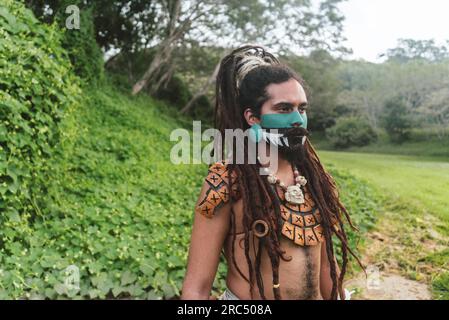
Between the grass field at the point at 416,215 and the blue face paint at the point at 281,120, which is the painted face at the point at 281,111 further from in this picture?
the grass field at the point at 416,215

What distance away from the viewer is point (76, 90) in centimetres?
354

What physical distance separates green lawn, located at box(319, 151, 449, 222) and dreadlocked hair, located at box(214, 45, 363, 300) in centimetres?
172

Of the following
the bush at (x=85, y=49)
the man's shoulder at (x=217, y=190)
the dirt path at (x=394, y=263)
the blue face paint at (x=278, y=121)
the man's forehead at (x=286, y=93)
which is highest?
the bush at (x=85, y=49)

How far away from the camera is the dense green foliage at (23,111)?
2.70 metres

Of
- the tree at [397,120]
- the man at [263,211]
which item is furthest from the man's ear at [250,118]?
the tree at [397,120]

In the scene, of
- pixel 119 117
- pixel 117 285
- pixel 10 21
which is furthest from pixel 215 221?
pixel 119 117

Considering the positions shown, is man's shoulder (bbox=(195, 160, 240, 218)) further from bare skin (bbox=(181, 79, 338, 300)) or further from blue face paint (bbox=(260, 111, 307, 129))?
blue face paint (bbox=(260, 111, 307, 129))

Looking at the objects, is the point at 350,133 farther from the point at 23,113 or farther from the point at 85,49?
the point at 85,49

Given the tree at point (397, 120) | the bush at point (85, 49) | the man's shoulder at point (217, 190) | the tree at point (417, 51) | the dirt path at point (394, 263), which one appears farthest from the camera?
the bush at point (85, 49)

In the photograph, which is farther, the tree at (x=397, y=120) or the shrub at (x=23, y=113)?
the tree at (x=397, y=120)

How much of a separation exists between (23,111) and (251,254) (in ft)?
7.39

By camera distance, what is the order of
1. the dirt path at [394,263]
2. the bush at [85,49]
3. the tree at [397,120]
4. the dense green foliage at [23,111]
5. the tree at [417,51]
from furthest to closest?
the bush at [85,49]
the tree at [397,120]
the tree at [417,51]
the dirt path at [394,263]
the dense green foliage at [23,111]

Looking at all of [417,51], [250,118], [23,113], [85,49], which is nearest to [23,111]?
[23,113]

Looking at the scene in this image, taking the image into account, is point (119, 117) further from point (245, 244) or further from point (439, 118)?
point (245, 244)
